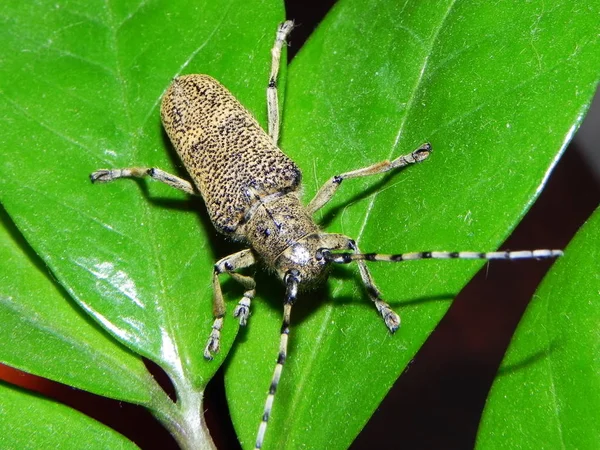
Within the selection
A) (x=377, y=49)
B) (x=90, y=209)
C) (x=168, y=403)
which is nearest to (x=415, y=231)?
(x=377, y=49)

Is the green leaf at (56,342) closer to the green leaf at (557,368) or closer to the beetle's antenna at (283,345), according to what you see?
the beetle's antenna at (283,345)

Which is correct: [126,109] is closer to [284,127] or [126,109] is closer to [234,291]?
[284,127]

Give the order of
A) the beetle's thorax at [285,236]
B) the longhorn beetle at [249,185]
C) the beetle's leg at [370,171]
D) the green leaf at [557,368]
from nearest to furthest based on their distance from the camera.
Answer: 1. the green leaf at [557,368]
2. the beetle's leg at [370,171]
3. the longhorn beetle at [249,185]
4. the beetle's thorax at [285,236]

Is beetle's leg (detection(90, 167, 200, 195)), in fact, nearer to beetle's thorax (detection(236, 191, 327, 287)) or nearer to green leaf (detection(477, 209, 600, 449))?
beetle's thorax (detection(236, 191, 327, 287))

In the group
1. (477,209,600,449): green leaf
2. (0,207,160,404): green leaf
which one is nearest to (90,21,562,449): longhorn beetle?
(0,207,160,404): green leaf

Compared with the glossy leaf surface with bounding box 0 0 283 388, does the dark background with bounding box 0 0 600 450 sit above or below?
below

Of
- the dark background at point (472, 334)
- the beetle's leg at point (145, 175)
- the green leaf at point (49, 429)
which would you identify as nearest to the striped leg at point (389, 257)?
the beetle's leg at point (145, 175)
